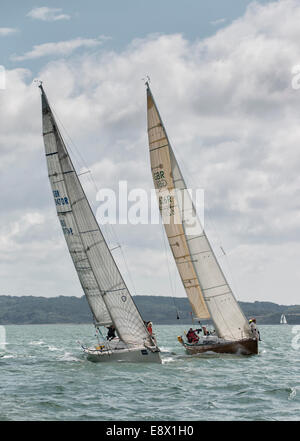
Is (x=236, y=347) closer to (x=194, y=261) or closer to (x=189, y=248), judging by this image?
(x=194, y=261)

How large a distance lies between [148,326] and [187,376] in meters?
5.25

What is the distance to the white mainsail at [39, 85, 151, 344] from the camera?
30.5 m

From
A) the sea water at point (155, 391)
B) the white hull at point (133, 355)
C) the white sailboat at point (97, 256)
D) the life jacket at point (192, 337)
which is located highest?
the white sailboat at point (97, 256)

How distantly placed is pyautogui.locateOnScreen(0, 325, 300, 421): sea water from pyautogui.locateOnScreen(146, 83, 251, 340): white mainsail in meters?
2.44

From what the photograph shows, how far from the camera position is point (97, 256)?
3092 cm

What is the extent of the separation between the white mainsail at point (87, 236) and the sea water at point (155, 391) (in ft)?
7.22

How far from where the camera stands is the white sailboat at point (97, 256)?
30.3 m

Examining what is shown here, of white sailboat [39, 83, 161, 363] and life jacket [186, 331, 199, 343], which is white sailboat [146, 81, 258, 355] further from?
white sailboat [39, 83, 161, 363]

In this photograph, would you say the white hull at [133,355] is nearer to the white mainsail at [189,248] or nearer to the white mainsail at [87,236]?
the white mainsail at [87,236]

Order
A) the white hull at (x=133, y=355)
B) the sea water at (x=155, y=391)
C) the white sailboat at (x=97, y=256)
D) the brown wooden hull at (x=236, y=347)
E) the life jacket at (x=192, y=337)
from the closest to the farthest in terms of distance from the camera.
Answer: the sea water at (x=155, y=391) → the white hull at (x=133, y=355) → the white sailboat at (x=97, y=256) → the brown wooden hull at (x=236, y=347) → the life jacket at (x=192, y=337)

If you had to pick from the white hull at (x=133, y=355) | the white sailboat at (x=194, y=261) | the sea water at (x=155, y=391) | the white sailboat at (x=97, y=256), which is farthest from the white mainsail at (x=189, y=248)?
the white hull at (x=133, y=355)

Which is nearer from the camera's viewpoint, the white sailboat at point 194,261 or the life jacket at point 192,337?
the white sailboat at point 194,261

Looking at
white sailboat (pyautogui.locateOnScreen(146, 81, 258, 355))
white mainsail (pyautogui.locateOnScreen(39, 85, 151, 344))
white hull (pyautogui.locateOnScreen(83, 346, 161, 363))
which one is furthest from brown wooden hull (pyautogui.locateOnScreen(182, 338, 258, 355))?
white mainsail (pyautogui.locateOnScreen(39, 85, 151, 344))

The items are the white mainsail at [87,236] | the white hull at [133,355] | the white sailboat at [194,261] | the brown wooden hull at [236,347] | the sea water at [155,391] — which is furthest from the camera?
the white sailboat at [194,261]
